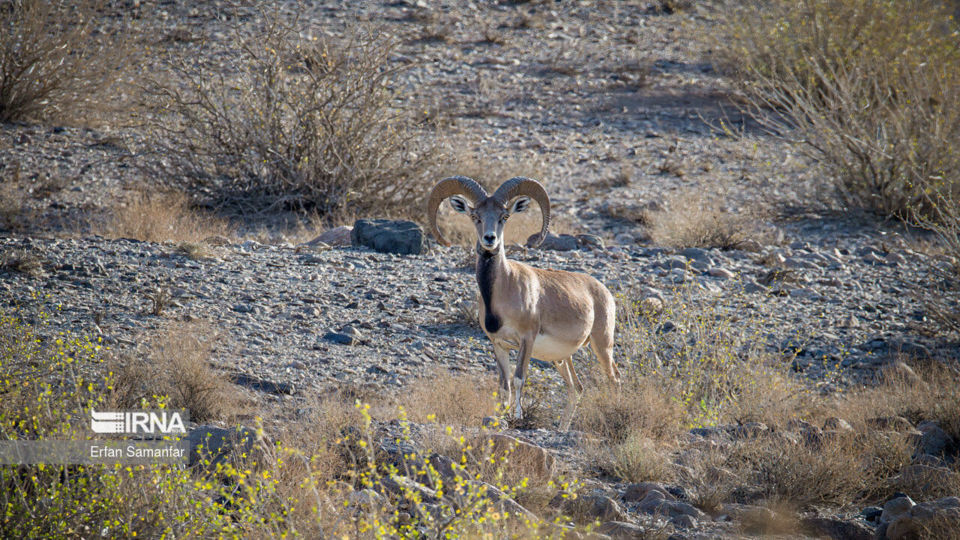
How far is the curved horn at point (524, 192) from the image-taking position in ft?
27.3

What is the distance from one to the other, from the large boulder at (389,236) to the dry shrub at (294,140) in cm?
173

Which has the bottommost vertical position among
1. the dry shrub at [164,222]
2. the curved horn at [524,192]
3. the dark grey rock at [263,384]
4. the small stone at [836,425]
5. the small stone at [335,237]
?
the small stone at [836,425]

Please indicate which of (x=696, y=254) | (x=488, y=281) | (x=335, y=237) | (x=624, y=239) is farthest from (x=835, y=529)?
(x=624, y=239)

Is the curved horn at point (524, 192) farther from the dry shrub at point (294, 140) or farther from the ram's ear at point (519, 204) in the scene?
the dry shrub at point (294, 140)

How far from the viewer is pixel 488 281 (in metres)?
8.09

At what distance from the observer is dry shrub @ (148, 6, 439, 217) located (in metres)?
14.4

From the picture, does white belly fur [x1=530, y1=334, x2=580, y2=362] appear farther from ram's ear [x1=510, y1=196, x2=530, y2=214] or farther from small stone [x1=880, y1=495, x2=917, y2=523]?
small stone [x1=880, y1=495, x2=917, y2=523]

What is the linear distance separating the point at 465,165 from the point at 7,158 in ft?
25.8

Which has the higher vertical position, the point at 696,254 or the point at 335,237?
the point at 335,237

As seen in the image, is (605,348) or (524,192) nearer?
(524,192)

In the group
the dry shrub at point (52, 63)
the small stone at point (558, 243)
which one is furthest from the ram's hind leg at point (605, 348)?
the dry shrub at point (52, 63)

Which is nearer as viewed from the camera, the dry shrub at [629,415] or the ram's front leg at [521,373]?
the dry shrub at [629,415]

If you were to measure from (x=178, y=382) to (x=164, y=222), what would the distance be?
6274 millimetres

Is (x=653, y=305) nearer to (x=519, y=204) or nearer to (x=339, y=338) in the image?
(x=519, y=204)
